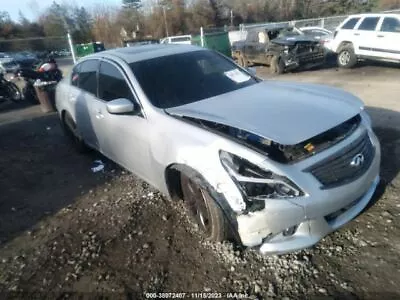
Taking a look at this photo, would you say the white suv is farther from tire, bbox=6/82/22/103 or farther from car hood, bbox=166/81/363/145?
tire, bbox=6/82/22/103

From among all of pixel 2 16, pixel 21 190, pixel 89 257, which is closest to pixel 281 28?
pixel 21 190

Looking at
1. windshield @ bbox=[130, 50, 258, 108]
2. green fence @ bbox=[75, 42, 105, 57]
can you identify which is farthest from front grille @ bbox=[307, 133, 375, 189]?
green fence @ bbox=[75, 42, 105, 57]

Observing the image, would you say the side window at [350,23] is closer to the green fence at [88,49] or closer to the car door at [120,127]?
the car door at [120,127]

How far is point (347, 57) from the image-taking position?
11.6 m

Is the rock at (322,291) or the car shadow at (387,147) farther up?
the car shadow at (387,147)

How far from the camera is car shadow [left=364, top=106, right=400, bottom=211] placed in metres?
3.59

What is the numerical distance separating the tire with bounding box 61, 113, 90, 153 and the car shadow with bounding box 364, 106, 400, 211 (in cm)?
413

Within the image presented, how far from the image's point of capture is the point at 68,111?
212 inches

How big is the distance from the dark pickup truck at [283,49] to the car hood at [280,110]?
28.2ft

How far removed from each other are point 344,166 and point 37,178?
4.22m

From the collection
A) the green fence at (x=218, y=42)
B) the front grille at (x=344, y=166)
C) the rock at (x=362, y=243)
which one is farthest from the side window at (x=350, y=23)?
the rock at (x=362, y=243)

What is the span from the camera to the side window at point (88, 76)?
4.48 meters

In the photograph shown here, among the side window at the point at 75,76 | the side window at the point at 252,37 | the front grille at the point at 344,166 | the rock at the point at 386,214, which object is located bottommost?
the rock at the point at 386,214

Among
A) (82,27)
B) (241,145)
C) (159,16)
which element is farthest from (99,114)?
(159,16)
